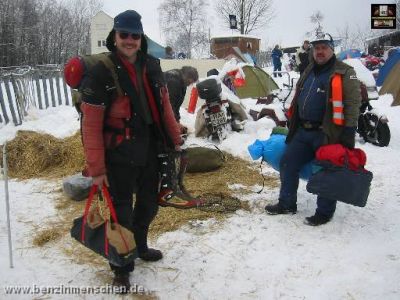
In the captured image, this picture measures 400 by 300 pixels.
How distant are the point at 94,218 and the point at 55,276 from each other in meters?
0.73

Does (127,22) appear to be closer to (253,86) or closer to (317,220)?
(317,220)

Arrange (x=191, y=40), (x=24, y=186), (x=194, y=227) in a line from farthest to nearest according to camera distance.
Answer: (x=191, y=40) → (x=24, y=186) → (x=194, y=227)

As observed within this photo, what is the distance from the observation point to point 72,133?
8.37 meters

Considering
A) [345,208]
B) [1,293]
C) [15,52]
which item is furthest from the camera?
[15,52]

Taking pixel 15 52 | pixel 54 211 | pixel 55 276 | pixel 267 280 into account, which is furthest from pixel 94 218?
pixel 15 52

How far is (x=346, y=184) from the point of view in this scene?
12.1 ft

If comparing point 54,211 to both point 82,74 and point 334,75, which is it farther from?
point 334,75

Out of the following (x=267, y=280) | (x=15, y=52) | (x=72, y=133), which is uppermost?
(x=15, y=52)

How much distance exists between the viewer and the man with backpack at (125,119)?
266 cm

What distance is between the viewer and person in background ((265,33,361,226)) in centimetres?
372

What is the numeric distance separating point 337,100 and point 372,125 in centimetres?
387

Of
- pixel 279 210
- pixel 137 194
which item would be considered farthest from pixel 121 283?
pixel 279 210

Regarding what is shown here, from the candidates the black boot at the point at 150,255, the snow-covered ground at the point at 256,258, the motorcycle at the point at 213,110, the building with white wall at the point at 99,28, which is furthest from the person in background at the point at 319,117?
the building with white wall at the point at 99,28

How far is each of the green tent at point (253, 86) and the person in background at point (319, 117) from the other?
9.20m
